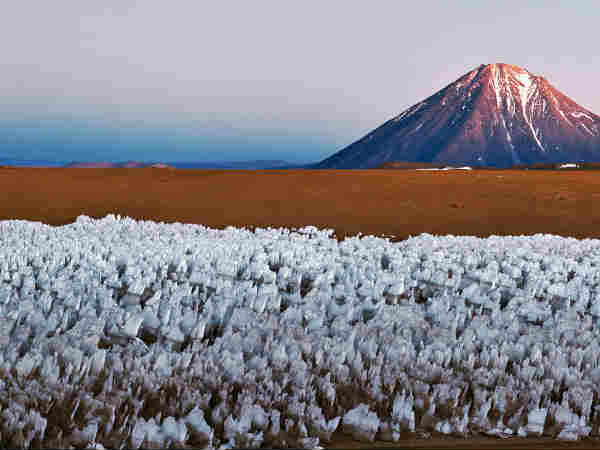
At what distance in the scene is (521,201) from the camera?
23.1m

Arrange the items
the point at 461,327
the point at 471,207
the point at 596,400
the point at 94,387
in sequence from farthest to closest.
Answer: the point at 471,207, the point at 461,327, the point at 596,400, the point at 94,387

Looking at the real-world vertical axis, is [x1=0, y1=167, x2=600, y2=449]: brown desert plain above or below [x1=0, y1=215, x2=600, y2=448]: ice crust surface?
above

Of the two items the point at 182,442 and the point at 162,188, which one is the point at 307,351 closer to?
the point at 182,442

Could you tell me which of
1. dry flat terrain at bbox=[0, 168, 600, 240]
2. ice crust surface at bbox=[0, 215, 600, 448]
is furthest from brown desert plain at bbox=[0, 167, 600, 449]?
ice crust surface at bbox=[0, 215, 600, 448]

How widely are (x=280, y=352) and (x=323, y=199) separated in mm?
17567

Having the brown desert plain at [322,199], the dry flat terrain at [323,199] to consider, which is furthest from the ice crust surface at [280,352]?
the dry flat terrain at [323,199]

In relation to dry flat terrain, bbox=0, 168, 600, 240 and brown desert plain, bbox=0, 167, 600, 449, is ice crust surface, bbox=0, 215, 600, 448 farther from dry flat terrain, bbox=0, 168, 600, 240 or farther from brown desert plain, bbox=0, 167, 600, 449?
dry flat terrain, bbox=0, 168, 600, 240

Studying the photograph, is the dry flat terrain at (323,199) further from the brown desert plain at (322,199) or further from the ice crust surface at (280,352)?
the ice crust surface at (280,352)

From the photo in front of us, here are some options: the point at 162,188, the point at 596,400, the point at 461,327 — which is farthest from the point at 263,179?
the point at 596,400

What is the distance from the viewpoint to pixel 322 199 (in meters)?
22.9

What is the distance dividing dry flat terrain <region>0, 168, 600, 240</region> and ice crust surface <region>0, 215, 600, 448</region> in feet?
25.9

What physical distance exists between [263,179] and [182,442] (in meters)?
23.5

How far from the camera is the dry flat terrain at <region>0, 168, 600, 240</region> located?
19.1m

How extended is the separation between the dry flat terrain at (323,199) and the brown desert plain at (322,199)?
→ 36 millimetres
